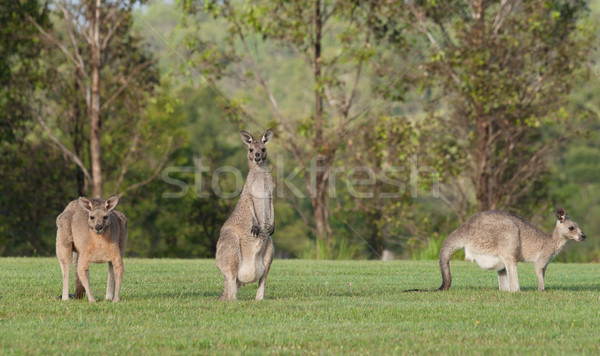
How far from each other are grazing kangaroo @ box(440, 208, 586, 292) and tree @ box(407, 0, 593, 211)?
44.3ft

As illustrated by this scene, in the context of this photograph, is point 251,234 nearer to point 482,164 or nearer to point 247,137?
point 247,137

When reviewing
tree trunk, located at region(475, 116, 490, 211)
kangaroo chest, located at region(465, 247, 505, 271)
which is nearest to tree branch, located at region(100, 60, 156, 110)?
tree trunk, located at region(475, 116, 490, 211)

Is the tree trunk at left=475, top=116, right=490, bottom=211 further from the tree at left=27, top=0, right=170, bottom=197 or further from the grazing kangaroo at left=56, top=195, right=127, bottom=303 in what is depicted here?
the grazing kangaroo at left=56, top=195, right=127, bottom=303

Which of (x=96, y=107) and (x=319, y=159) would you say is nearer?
(x=319, y=159)

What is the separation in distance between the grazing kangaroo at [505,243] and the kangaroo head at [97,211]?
17.4 ft

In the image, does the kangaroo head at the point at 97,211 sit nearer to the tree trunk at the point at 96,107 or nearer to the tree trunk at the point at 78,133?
the tree trunk at the point at 96,107

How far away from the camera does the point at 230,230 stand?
11.9 m

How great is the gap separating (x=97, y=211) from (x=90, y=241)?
409mm

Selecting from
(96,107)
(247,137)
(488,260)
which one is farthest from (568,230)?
(96,107)

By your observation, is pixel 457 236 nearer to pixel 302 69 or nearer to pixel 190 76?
pixel 190 76

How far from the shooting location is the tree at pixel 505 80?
2709cm

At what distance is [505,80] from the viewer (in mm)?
26812

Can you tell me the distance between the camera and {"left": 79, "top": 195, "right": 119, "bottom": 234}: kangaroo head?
35.4 feet

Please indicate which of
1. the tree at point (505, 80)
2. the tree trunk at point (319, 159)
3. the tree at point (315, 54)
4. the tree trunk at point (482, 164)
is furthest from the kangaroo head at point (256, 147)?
the tree trunk at point (319, 159)
